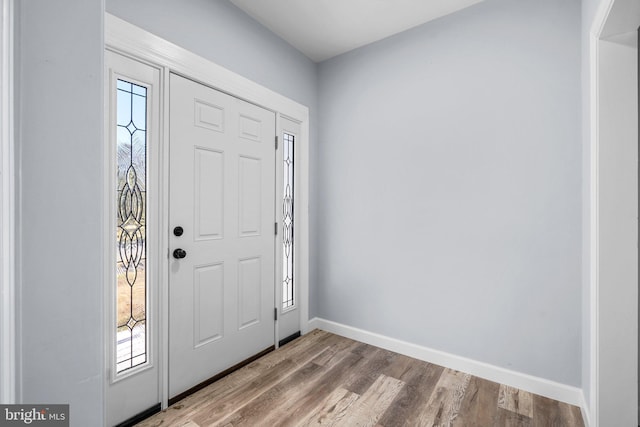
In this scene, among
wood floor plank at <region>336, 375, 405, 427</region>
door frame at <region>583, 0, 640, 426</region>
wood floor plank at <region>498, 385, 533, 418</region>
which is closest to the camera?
door frame at <region>583, 0, 640, 426</region>

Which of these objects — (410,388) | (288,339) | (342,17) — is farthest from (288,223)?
(342,17)

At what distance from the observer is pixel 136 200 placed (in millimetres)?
1690

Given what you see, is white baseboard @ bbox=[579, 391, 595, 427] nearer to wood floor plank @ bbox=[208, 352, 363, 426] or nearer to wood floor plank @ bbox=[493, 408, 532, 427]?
wood floor plank @ bbox=[493, 408, 532, 427]

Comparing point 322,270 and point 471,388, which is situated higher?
point 322,270

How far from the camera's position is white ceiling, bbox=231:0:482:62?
2168mm

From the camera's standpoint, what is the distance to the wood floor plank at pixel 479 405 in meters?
1.69

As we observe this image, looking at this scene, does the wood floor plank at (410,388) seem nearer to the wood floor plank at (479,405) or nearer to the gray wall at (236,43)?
the wood floor plank at (479,405)

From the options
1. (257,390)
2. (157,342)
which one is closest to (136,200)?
(157,342)

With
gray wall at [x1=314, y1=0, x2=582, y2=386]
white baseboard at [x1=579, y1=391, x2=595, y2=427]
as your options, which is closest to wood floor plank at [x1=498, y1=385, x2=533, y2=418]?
gray wall at [x1=314, y1=0, x2=582, y2=386]

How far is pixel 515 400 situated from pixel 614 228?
123 cm

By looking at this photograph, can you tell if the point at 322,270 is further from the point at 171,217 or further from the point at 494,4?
the point at 494,4

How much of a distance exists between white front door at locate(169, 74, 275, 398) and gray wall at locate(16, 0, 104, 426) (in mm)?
1114

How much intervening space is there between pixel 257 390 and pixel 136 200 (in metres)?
1.43

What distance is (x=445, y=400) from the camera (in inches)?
74.0
